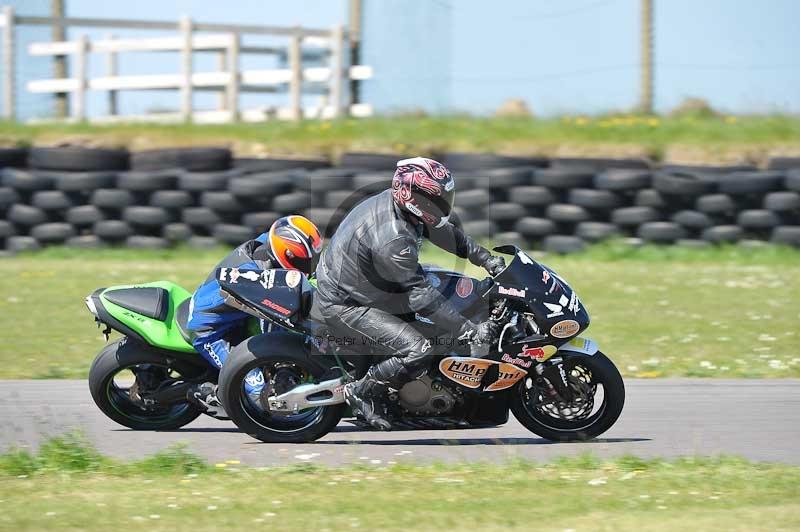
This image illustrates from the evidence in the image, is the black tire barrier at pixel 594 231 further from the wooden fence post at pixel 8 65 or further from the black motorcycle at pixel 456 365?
the wooden fence post at pixel 8 65

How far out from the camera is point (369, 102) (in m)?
19.0

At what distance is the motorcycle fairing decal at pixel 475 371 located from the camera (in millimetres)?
6367

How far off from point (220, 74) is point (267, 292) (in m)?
13.2

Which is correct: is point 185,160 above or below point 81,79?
below

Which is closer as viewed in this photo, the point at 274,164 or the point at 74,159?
the point at 74,159

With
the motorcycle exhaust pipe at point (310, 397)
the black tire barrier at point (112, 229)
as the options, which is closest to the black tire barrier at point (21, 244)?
the black tire barrier at point (112, 229)

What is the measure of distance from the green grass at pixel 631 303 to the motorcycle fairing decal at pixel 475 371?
271 centimetres

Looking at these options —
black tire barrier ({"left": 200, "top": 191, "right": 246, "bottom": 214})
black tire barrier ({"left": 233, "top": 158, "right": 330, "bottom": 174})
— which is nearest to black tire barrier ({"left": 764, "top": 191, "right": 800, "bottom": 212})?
black tire barrier ({"left": 233, "top": 158, "right": 330, "bottom": 174})

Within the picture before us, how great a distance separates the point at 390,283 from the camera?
6.41m

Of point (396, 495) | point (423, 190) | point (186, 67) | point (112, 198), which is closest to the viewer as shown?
point (396, 495)

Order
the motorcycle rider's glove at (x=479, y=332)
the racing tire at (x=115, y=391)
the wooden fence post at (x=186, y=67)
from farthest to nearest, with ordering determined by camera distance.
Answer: the wooden fence post at (x=186, y=67) < the racing tire at (x=115, y=391) < the motorcycle rider's glove at (x=479, y=332)

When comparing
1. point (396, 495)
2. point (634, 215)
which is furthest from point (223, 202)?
point (396, 495)

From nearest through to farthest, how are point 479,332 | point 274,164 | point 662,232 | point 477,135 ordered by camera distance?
point 479,332 < point 662,232 < point 274,164 < point 477,135

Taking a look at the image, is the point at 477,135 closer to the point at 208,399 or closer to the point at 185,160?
the point at 185,160
